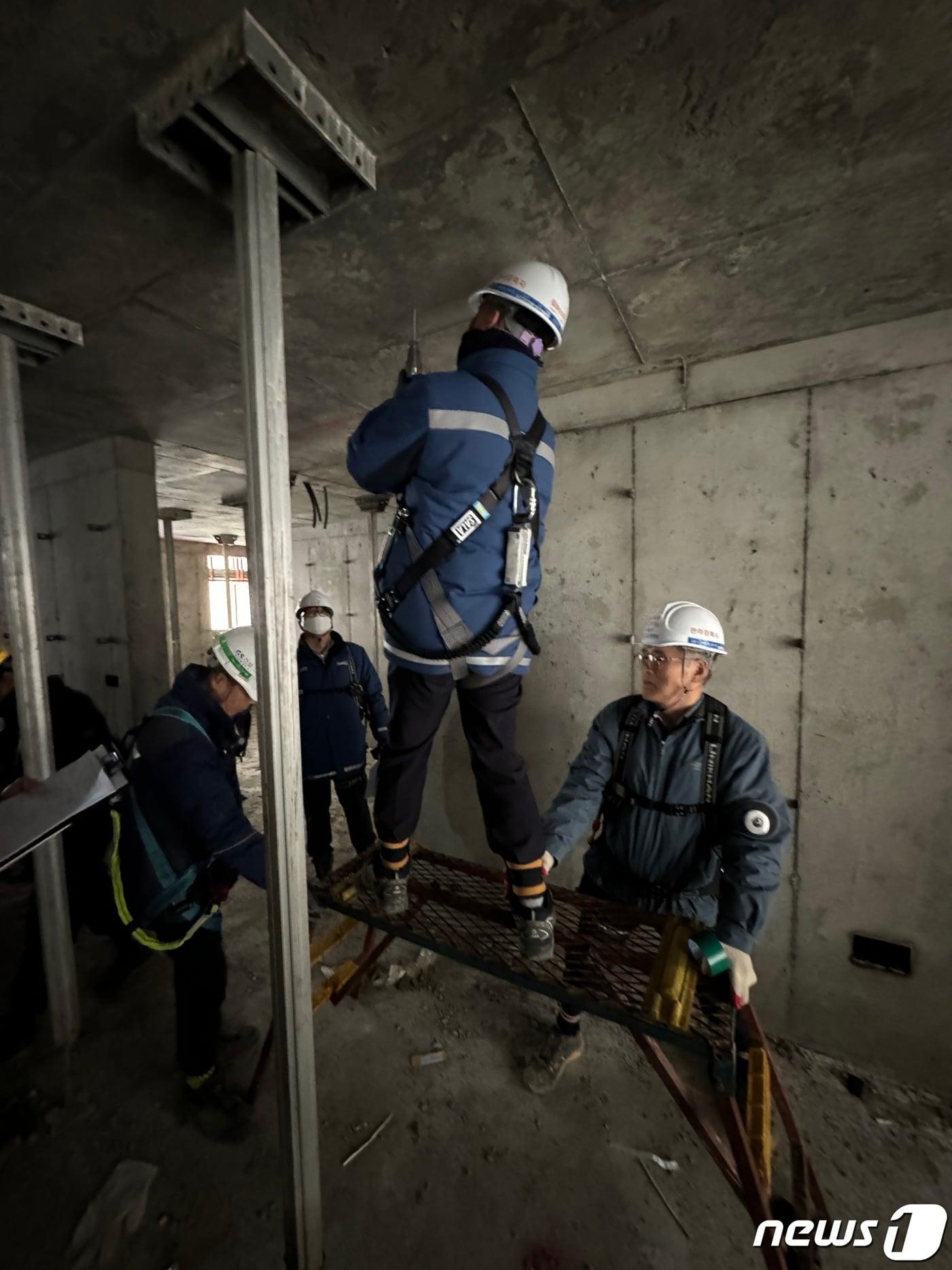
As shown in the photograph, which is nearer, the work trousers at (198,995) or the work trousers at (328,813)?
the work trousers at (198,995)

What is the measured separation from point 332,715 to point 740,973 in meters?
2.66

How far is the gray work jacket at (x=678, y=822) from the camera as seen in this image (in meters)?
1.65

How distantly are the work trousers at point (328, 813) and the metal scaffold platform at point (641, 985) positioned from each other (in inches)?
A: 52.0

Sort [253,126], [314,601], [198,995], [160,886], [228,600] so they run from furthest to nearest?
[228,600]
[314,601]
[198,995]
[160,886]
[253,126]

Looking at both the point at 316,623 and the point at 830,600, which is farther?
the point at 316,623

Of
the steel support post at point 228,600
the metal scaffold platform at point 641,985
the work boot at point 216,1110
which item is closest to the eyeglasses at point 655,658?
the metal scaffold platform at point 641,985

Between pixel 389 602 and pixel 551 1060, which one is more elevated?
pixel 389 602

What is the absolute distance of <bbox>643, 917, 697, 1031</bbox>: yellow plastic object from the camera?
130 cm

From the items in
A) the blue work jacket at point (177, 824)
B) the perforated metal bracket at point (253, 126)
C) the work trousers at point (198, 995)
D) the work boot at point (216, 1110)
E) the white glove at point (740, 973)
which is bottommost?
the work boot at point (216, 1110)

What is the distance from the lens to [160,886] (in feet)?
5.94

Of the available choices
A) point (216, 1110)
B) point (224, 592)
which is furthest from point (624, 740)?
point (224, 592)

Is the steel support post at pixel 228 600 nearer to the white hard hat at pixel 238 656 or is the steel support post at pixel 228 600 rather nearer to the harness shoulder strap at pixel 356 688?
the harness shoulder strap at pixel 356 688

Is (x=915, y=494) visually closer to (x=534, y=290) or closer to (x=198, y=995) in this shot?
(x=534, y=290)

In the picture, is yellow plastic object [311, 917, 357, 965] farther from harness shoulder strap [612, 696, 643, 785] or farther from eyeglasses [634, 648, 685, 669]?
eyeglasses [634, 648, 685, 669]
